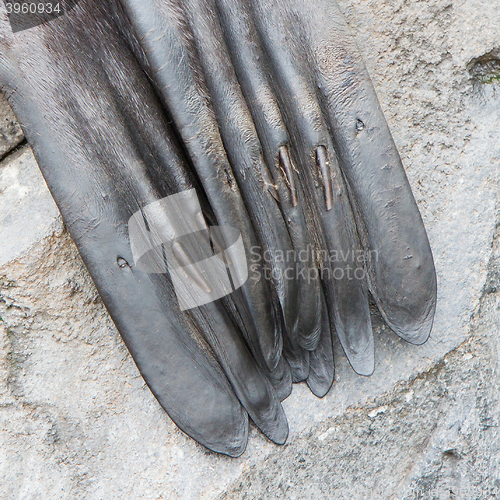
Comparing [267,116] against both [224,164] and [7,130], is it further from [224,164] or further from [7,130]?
[7,130]

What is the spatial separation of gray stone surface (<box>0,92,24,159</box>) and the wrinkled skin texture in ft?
0.26

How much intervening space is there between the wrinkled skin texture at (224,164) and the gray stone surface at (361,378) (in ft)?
0.30

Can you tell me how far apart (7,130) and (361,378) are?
658 millimetres

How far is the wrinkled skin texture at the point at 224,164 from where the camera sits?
0.68 metres

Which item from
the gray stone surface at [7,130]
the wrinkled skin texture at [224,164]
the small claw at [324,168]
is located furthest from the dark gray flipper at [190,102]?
the gray stone surface at [7,130]

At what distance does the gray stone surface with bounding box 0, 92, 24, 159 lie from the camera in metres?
0.76

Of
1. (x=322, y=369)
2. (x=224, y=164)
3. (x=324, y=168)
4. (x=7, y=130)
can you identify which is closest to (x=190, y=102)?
(x=224, y=164)

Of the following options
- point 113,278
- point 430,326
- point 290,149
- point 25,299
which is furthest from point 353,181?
point 25,299

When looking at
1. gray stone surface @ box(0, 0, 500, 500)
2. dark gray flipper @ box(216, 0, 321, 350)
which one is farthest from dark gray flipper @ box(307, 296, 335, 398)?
dark gray flipper @ box(216, 0, 321, 350)

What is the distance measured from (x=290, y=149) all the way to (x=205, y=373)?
33 centimetres

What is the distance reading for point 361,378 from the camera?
81cm

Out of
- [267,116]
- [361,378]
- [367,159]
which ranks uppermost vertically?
[267,116]

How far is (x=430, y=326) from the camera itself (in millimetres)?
750

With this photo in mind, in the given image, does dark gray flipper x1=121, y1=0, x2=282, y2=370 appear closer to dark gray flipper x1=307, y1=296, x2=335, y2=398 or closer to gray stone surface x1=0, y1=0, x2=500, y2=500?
dark gray flipper x1=307, y1=296, x2=335, y2=398
